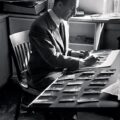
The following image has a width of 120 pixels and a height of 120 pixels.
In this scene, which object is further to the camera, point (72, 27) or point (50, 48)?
point (72, 27)

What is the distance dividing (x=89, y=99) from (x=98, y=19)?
5.31 ft

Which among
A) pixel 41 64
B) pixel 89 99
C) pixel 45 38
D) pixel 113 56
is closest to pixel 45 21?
pixel 45 38

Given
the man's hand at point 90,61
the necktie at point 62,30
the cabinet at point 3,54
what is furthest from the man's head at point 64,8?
the cabinet at point 3,54

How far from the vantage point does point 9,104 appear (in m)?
2.85

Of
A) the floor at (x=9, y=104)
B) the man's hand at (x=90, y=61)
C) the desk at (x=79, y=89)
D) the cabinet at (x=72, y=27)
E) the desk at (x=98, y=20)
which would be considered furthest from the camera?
the cabinet at (x=72, y=27)

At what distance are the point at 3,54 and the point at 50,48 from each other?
141 centimetres

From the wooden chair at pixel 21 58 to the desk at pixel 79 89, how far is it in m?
0.58

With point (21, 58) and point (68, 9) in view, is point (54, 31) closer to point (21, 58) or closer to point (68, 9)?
point (68, 9)

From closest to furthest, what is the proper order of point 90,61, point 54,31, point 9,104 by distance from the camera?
point 90,61 < point 54,31 < point 9,104

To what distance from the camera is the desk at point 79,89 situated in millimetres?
1209

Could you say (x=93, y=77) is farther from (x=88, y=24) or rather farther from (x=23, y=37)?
(x=88, y=24)

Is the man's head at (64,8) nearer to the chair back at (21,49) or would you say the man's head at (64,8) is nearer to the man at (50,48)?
the man at (50,48)

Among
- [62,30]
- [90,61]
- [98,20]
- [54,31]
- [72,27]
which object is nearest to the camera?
[90,61]

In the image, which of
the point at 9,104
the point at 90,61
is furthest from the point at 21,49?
the point at 9,104
